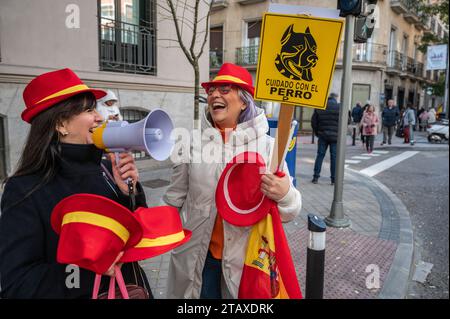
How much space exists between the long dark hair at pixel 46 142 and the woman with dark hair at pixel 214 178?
792mm

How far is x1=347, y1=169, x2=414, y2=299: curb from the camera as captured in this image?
3508 millimetres

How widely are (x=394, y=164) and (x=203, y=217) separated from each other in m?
10.9

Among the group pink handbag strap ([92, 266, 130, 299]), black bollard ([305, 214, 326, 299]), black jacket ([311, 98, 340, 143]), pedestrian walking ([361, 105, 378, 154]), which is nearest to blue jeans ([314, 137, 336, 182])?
black jacket ([311, 98, 340, 143])

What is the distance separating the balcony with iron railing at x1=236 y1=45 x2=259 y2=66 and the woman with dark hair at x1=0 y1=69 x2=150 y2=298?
23.6m

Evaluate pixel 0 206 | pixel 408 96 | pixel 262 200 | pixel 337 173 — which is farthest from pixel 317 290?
pixel 408 96

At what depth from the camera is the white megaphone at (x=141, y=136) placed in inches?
55.4

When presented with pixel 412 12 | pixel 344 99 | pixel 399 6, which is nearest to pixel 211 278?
pixel 344 99

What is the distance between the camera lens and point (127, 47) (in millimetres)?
9453

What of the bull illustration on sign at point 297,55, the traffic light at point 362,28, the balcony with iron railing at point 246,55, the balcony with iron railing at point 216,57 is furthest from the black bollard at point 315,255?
the balcony with iron railing at point 216,57

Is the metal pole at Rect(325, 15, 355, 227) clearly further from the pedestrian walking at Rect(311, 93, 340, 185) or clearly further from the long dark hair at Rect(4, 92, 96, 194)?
the long dark hair at Rect(4, 92, 96, 194)

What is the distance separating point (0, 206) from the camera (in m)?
1.47

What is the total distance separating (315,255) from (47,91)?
1979mm

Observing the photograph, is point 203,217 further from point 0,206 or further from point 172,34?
point 172,34

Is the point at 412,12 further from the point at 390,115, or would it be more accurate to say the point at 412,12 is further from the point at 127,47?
the point at 127,47
